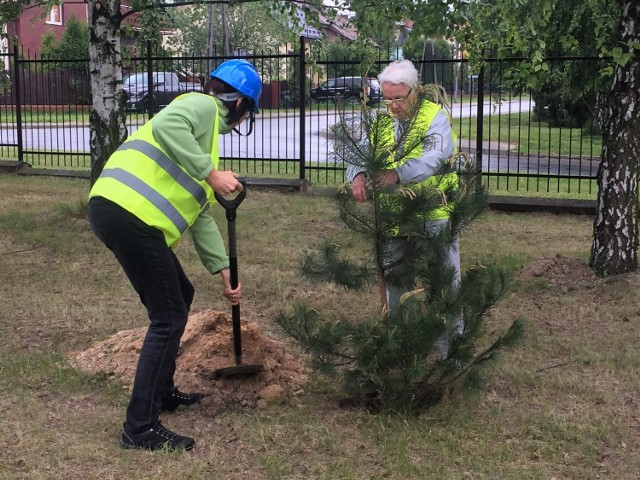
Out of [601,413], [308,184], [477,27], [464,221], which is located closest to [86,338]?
[464,221]

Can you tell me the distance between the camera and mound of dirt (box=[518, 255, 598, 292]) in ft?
20.3

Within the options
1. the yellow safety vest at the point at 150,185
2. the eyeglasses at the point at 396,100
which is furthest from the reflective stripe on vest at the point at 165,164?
the eyeglasses at the point at 396,100

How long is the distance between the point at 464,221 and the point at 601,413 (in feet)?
3.91

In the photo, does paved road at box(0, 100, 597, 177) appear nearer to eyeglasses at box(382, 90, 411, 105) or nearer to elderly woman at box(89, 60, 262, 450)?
Result: eyeglasses at box(382, 90, 411, 105)

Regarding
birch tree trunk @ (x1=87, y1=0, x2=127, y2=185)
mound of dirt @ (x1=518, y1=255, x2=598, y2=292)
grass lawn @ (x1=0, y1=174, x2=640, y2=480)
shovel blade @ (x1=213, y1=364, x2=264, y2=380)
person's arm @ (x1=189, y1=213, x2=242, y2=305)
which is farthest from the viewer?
birch tree trunk @ (x1=87, y1=0, x2=127, y2=185)

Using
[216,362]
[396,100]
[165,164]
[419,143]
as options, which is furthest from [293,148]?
[165,164]

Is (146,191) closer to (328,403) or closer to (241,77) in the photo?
(241,77)

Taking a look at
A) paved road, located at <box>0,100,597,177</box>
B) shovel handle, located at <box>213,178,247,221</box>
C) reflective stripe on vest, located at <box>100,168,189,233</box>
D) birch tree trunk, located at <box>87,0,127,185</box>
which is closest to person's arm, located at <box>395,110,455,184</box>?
shovel handle, located at <box>213,178,247,221</box>

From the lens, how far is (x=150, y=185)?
3348mm

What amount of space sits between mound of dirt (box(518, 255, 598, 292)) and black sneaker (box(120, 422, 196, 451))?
3563 millimetres

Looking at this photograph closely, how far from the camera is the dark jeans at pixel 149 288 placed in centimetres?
331

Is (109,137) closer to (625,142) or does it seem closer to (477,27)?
(477,27)

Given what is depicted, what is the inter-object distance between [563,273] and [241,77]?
3747 millimetres

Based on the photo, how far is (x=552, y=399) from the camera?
4164 mm
